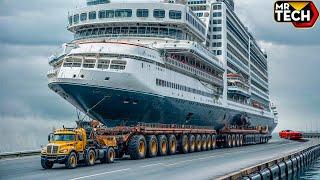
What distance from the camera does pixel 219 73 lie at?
2557 inches

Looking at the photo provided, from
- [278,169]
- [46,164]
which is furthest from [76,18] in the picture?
[278,169]

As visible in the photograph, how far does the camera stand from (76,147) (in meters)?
26.2

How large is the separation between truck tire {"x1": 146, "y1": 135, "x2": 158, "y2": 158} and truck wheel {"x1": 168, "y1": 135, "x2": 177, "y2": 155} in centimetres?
255

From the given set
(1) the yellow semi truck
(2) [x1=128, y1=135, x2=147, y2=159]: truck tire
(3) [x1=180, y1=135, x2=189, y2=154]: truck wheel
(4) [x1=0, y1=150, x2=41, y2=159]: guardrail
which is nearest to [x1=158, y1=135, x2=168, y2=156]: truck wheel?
(2) [x1=128, y1=135, x2=147, y2=159]: truck tire

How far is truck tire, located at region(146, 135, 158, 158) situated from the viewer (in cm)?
3466

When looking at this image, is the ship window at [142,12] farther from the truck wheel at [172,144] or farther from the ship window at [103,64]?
the truck wheel at [172,144]

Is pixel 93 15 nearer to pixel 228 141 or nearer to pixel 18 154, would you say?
pixel 18 154

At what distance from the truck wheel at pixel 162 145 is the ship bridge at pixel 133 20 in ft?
45.9

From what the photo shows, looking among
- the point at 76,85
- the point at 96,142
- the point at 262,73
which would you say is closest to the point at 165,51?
the point at 76,85

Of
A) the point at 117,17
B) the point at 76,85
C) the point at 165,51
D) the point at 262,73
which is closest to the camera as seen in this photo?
the point at 76,85

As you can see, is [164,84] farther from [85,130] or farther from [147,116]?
[85,130]

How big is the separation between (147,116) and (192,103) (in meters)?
9.65

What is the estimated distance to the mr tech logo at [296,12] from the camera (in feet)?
69.1

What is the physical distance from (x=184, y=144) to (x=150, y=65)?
7.25m
